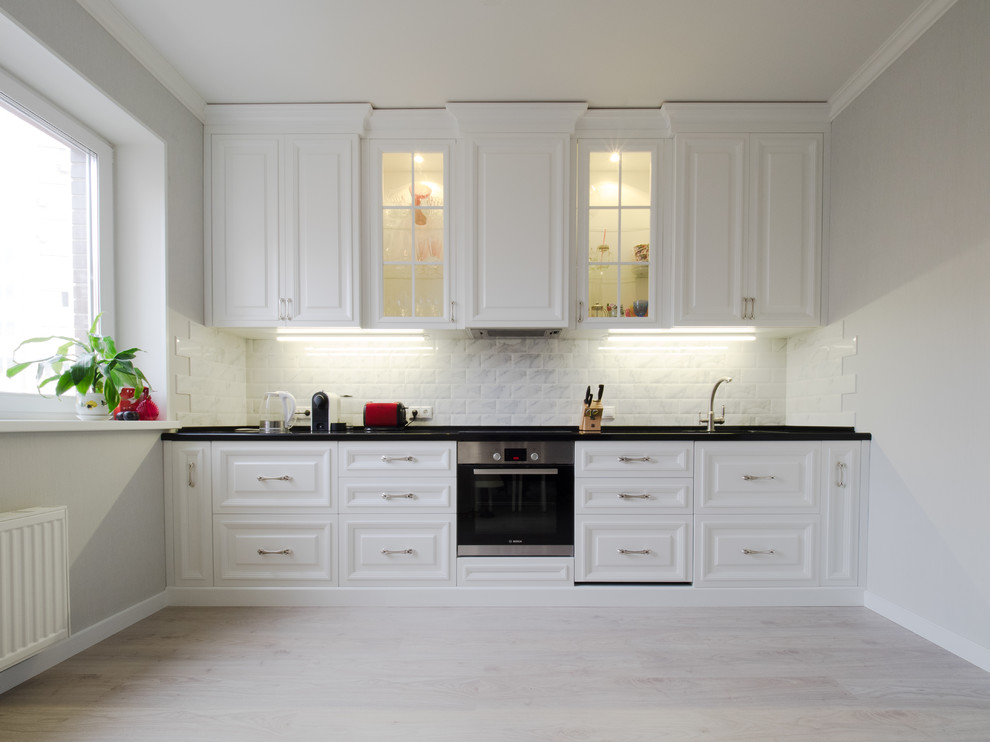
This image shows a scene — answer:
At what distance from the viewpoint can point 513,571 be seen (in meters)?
2.69

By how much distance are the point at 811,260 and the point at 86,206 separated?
3625 mm

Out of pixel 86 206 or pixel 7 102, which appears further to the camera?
pixel 86 206

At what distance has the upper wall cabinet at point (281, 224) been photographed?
2.97 metres

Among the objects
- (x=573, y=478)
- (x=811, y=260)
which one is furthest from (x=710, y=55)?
(x=573, y=478)

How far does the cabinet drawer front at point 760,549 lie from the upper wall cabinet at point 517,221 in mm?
1313

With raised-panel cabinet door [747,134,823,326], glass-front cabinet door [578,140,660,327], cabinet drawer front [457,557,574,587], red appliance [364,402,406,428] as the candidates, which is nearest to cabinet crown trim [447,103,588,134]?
glass-front cabinet door [578,140,660,327]

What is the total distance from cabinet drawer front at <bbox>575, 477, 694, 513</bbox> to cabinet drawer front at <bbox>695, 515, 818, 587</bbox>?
0.16 meters

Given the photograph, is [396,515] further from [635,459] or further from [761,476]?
[761,476]

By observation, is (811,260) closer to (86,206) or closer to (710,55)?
(710,55)

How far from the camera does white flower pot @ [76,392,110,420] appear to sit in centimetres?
232

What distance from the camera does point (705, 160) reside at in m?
2.95

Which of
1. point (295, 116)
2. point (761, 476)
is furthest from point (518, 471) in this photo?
point (295, 116)

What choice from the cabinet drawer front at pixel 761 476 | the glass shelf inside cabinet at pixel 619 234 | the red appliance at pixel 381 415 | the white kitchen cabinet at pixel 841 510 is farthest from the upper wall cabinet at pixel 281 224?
the white kitchen cabinet at pixel 841 510

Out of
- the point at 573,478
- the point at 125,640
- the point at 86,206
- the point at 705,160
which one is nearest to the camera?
the point at 125,640
